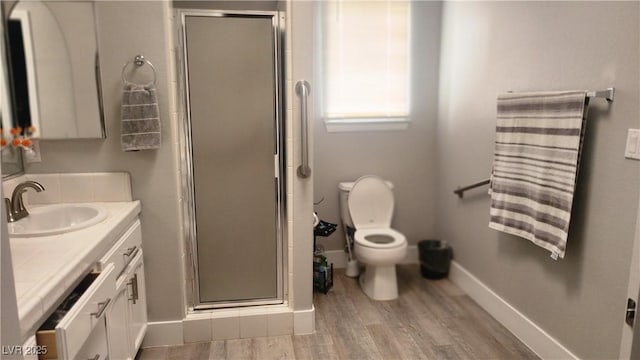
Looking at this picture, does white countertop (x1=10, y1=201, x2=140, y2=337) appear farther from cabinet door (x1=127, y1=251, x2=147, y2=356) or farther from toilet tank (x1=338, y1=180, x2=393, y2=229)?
toilet tank (x1=338, y1=180, x2=393, y2=229)

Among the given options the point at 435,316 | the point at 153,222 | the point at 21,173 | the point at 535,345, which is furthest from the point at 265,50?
the point at 535,345

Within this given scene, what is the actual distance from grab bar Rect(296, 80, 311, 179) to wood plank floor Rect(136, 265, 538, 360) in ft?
3.22

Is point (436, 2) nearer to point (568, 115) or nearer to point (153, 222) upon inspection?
point (568, 115)

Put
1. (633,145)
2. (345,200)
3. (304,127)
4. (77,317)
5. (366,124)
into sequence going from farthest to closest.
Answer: (366,124) < (345,200) < (304,127) < (633,145) < (77,317)

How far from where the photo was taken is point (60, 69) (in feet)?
7.55

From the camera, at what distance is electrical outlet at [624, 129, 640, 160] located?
1818 mm

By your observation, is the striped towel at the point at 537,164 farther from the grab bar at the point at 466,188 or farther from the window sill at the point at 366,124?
the window sill at the point at 366,124

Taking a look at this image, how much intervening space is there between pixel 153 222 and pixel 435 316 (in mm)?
1855

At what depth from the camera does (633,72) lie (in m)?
1.84

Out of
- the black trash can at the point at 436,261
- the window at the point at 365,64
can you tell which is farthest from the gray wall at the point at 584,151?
the window at the point at 365,64

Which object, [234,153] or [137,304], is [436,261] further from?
[137,304]

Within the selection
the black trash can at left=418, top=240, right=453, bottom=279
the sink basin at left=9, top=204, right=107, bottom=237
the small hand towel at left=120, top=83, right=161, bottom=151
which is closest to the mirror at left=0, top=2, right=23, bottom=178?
the sink basin at left=9, top=204, right=107, bottom=237

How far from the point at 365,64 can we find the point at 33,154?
7.66ft

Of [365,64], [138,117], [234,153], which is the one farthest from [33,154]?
[365,64]
